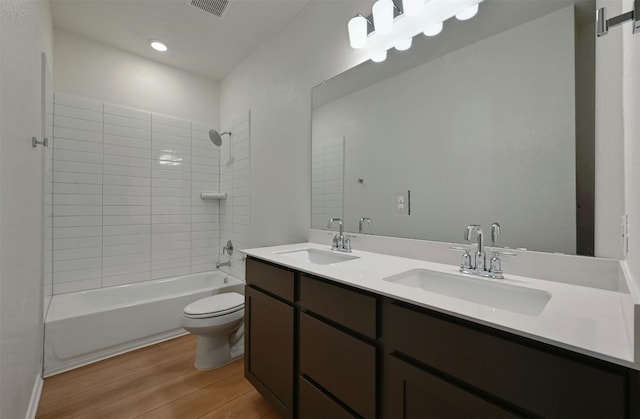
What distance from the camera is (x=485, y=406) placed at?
62 cm

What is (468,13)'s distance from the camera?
1.21 m

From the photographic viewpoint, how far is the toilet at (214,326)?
1.81 meters

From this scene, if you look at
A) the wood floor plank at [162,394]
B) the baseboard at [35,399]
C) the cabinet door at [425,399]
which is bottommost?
the wood floor plank at [162,394]

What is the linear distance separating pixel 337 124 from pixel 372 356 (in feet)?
4.77

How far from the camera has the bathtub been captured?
188cm

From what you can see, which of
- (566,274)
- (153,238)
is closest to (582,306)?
(566,274)

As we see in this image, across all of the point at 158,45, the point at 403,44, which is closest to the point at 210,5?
the point at 158,45

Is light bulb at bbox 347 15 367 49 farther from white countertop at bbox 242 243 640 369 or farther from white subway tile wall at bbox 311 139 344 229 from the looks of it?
white countertop at bbox 242 243 640 369

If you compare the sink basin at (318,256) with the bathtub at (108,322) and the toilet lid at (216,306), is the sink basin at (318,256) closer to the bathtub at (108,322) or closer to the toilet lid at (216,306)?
the toilet lid at (216,306)

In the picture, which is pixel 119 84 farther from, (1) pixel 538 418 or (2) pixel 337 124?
(1) pixel 538 418

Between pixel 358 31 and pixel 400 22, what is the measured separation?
0.79ft

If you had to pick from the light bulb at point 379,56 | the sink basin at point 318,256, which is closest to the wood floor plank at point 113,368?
the sink basin at point 318,256

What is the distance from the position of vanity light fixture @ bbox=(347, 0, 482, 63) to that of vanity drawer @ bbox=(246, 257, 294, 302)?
1.37m

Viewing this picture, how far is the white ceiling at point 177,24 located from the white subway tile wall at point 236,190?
0.70 m
